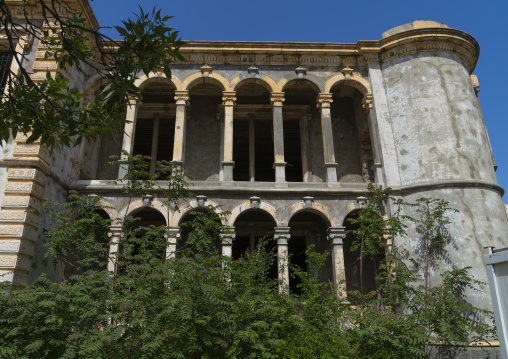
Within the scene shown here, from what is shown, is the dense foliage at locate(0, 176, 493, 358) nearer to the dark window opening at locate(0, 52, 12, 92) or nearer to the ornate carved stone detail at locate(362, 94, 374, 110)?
the dark window opening at locate(0, 52, 12, 92)

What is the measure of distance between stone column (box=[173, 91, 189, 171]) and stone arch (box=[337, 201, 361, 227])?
15.6 ft

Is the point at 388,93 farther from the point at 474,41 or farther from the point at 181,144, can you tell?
the point at 181,144

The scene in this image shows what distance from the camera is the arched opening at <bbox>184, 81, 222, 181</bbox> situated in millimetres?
13602

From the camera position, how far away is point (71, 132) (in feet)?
15.1

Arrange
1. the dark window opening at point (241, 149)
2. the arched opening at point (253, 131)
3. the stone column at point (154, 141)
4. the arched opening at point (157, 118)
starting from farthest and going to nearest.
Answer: the dark window opening at point (241, 149), the arched opening at point (253, 131), the arched opening at point (157, 118), the stone column at point (154, 141)

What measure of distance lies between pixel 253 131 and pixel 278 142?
8.38 feet

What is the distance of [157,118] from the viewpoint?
14.6 m

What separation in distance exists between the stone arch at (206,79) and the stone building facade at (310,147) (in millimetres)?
45

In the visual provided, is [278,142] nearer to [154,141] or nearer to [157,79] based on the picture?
[157,79]

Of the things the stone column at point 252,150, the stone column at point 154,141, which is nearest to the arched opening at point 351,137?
the stone column at point 252,150

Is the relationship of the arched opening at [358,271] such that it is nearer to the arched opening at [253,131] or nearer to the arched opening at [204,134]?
the arched opening at [253,131]

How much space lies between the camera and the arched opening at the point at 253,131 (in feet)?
46.2

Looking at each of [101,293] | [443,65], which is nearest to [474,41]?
[443,65]

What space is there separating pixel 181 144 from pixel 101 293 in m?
6.72
